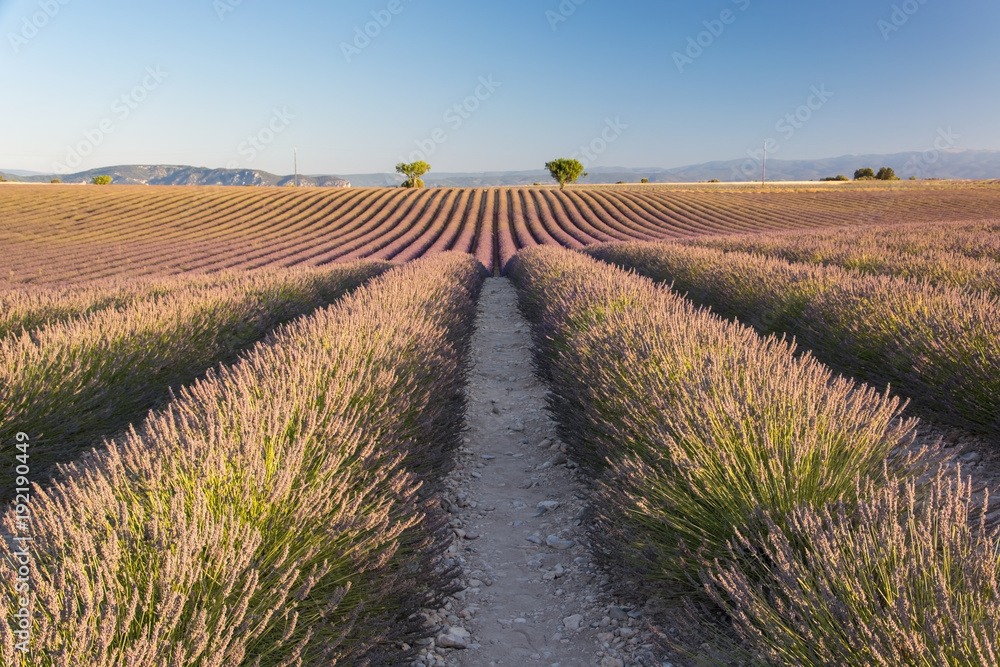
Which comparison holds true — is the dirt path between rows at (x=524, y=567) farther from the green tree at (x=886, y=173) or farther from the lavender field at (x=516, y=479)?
the green tree at (x=886, y=173)

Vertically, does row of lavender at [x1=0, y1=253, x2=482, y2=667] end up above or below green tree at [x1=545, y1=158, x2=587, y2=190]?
below

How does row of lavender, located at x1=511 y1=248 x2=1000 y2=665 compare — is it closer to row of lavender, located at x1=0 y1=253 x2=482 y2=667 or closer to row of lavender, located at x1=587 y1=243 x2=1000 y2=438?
row of lavender, located at x1=0 y1=253 x2=482 y2=667

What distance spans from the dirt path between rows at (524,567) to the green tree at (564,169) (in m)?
56.2

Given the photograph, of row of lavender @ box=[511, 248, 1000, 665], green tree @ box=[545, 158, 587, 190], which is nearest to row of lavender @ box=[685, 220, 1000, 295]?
row of lavender @ box=[511, 248, 1000, 665]

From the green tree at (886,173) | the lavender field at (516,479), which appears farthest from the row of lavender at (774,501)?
the green tree at (886,173)

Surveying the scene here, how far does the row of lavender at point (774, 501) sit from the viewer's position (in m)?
1.44

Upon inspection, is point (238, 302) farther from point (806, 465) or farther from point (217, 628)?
point (806, 465)

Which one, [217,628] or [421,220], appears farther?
[421,220]

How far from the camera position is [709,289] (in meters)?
8.20

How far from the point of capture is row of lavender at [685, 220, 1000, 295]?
6695mm

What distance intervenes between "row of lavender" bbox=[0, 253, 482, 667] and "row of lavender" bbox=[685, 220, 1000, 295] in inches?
241

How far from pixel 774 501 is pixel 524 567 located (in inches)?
55.0

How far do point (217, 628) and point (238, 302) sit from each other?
6.27m

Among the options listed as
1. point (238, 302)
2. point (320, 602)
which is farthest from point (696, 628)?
point (238, 302)
